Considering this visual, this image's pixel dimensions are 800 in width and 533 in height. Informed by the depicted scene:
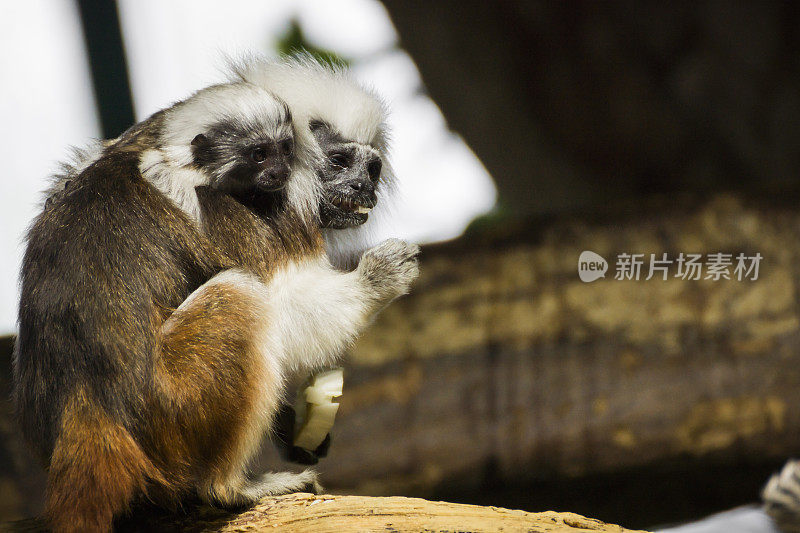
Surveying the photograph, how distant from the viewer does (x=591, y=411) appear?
3430 millimetres

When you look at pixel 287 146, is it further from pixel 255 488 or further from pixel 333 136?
pixel 255 488

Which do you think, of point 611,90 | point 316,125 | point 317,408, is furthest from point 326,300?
point 611,90

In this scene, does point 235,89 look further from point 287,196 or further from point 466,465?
point 466,465

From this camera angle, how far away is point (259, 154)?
174cm

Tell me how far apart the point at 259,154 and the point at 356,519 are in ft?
2.91

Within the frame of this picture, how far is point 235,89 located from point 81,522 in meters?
1.07

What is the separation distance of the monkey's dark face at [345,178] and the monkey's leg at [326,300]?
0.14m

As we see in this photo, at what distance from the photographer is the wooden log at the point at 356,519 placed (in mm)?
1557

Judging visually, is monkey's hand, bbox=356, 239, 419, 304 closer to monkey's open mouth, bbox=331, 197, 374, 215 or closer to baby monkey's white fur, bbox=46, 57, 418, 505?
baby monkey's white fur, bbox=46, 57, 418, 505

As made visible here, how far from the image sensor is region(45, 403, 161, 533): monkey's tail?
1457 mm

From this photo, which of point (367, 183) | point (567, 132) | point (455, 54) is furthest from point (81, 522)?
point (567, 132)

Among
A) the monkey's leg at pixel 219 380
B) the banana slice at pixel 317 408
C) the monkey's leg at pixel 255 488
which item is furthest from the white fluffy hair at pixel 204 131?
the monkey's leg at pixel 255 488

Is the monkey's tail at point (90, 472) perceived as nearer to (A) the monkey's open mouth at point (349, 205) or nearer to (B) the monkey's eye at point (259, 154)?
(B) the monkey's eye at point (259, 154)

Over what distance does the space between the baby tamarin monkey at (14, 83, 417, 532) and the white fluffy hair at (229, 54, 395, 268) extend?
0.69 ft
